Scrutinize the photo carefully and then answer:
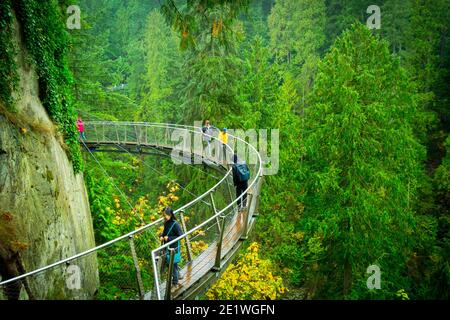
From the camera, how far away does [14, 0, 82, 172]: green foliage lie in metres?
8.93

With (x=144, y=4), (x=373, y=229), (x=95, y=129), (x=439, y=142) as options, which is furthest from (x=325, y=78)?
(x=144, y=4)

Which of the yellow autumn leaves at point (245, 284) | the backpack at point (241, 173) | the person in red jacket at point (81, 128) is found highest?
the person in red jacket at point (81, 128)

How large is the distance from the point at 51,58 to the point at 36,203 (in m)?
4.04

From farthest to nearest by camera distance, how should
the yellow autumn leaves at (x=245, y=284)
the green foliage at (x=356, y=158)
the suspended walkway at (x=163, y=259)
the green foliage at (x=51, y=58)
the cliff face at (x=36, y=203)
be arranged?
the green foliage at (x=356, y=158) < the yellow autumn leaves at (x=245, y=284) < the green foliage at (x=51, y=58) < the cliff face at (x=36, y=203) < the suspended walkway at (x=163, y=259)

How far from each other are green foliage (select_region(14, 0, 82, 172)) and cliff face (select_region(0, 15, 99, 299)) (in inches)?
11.4

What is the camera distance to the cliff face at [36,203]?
6.87 meters

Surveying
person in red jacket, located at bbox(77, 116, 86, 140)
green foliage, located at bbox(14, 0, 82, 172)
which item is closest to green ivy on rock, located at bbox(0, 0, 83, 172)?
green foliage, located at bbox(14, 0, 82, 172)

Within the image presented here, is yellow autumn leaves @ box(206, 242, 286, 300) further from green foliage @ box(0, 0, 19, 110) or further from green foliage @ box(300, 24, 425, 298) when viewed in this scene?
green foliage @ box(0, 0, 19, 110)

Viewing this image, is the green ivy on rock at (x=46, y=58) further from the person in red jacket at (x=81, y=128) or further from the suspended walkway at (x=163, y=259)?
the person in red jacket at (x=81, y=128)

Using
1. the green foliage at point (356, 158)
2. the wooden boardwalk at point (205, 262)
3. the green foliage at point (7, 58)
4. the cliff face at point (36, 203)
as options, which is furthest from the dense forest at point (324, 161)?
the wooden boardwalk at point (205, 262)

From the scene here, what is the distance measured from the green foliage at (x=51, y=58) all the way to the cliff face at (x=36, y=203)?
29cm

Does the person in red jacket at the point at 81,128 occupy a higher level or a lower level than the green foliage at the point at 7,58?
lower
